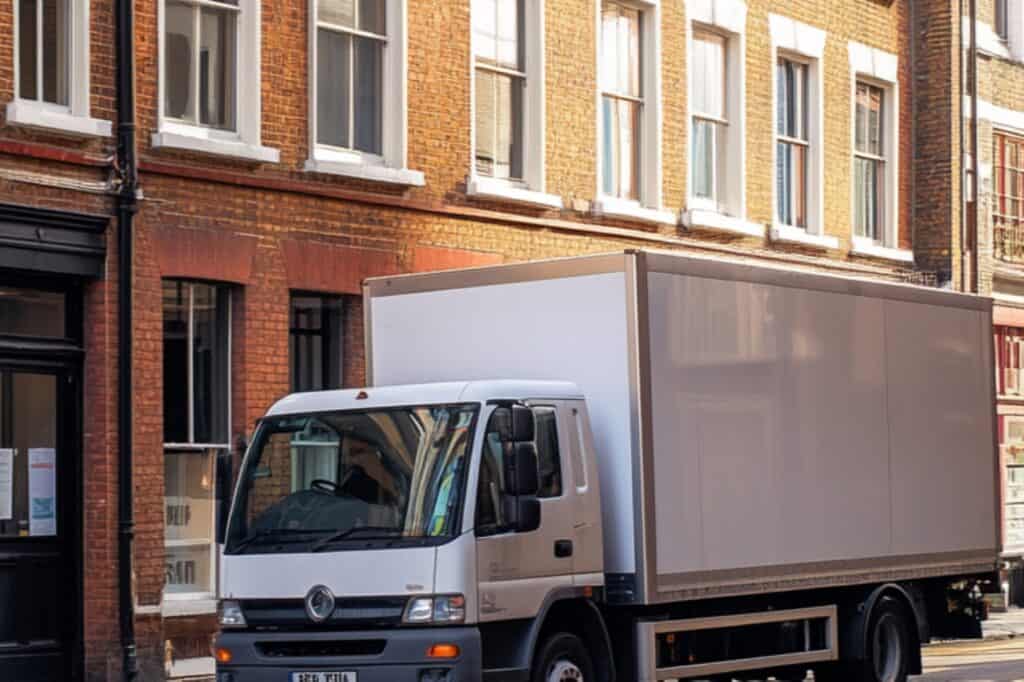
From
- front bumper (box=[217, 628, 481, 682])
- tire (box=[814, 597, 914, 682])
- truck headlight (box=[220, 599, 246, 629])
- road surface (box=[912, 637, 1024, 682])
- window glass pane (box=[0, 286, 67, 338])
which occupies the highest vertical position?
window glass pane (box=[0, 286, 67, 338])

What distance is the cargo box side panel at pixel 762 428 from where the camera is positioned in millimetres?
15281

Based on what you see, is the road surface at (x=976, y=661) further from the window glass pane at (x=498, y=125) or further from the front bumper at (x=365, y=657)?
the front bumper at (x=365, y=657)

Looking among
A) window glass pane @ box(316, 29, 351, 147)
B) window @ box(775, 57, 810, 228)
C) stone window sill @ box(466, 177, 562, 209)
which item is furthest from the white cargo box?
window @ box(775, 57, 810, 228)

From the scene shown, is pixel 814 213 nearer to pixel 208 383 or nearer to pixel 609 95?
pixel 609 95

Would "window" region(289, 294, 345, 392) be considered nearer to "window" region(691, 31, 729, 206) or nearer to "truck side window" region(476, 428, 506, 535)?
"window" region(691, 31, 729, 206)

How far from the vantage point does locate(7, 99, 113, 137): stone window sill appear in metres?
17.5

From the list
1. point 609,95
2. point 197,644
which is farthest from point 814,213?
point 197,644

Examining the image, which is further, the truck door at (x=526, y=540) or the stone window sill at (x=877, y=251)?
the stone window sill at (x=877, y=251)

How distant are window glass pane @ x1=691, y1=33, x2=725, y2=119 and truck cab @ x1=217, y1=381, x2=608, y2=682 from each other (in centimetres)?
1155

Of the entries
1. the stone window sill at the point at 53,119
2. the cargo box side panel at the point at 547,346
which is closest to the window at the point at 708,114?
the stone window sill at the point at 53,119

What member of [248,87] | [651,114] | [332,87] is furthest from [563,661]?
[651,114]

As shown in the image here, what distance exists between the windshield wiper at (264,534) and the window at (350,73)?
22.8 feet

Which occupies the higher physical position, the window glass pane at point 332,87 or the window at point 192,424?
the window glass pane at point 332,87

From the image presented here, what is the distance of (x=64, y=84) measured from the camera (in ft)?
59.9
